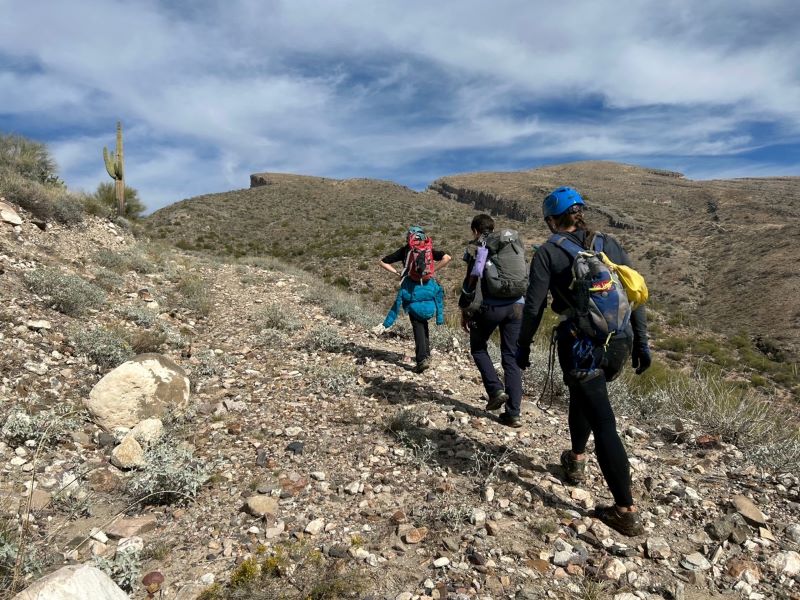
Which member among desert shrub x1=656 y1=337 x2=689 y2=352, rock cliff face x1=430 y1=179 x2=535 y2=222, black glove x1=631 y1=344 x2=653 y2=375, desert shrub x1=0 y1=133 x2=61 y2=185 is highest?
rock cliff face x1=430 y1=179 x2=535 y2=222

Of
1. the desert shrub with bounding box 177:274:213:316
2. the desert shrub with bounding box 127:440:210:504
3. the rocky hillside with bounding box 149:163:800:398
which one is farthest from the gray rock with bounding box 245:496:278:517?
the rocky hillside with bounding box 149:163:800:398

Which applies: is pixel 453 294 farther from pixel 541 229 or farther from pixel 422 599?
pixel 541 229

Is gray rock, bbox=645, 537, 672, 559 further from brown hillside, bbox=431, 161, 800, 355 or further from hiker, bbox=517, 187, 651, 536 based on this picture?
brown hillside, bbox=431, 161, 800, 355

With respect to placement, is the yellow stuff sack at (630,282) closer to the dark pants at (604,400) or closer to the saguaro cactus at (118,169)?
the dark pants at (604,400)

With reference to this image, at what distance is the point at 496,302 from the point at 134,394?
12.0ft

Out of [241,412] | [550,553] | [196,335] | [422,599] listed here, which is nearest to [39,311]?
[196,335]

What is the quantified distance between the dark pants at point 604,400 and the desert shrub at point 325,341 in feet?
15.2

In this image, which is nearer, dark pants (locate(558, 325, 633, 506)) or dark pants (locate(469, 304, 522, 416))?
dark pants (locate(558, 325, 633, 506))

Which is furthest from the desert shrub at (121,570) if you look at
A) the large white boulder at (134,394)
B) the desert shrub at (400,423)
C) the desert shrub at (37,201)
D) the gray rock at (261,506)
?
the desert shrub at (37,201)

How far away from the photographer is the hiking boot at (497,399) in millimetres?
4722

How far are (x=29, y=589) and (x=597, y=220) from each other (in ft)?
164

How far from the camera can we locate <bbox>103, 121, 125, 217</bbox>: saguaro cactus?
17.3 meters

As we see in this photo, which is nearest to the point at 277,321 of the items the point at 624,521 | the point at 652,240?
the point at 624,521

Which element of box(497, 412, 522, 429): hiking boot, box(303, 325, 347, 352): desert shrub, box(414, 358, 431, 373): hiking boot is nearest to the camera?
box(497, 412, 522, 429): hiking boot
